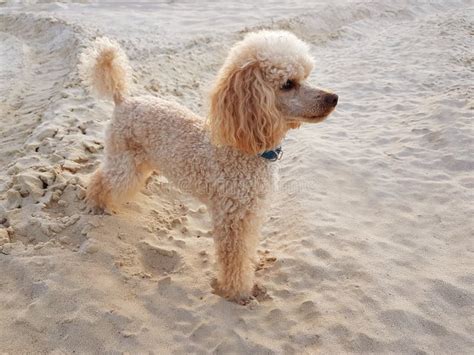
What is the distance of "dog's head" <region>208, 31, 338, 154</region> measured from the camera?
7.71 ft

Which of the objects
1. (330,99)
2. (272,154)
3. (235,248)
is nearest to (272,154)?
(272,154)

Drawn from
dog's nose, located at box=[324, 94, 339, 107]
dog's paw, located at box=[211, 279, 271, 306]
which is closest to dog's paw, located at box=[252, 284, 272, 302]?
dog's paw, located at box=[211, 279, 271, 306]

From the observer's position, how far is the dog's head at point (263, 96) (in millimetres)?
2350

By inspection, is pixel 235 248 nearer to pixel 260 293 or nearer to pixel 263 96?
pixel 260 293

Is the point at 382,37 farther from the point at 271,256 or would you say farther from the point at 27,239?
the point at 27,239

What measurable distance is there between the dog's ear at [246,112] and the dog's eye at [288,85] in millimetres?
83

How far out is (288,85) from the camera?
8.09ft

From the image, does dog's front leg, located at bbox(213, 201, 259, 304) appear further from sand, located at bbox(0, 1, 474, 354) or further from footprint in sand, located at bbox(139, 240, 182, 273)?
footprint in sand, located at bbox(139, 240, 182, 273)

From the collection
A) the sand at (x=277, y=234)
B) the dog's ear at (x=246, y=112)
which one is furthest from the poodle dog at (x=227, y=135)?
the sand at (x=277, y=234)

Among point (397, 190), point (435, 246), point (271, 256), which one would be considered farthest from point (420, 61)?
point (271, 256)

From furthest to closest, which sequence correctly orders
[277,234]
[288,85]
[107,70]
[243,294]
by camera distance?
[277,234], [107,70], [243,294], [288,85]

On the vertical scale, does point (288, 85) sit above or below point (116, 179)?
above

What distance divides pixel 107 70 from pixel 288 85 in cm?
134

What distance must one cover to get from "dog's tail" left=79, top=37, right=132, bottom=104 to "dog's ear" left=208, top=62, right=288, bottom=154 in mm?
977
